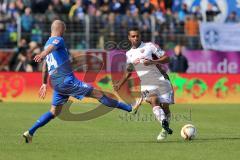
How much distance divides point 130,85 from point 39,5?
597 centimetres

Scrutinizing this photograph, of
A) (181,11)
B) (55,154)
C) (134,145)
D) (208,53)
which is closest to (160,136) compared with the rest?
(134,145)

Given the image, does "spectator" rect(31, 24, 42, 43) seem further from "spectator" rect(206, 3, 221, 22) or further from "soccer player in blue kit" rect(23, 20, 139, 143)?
"soccer player in blue kit" rect(23, 20, 139, 143)

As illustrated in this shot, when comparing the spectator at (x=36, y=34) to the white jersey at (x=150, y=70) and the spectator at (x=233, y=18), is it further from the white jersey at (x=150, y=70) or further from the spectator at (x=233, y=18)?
the white jersey at (x=150, y=70)

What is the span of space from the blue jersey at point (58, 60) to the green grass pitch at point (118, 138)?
49.7 inches

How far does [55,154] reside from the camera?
36.7 ft

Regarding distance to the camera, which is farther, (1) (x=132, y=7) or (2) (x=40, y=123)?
(1) (x=132, y=7)

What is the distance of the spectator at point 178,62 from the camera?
26664mm

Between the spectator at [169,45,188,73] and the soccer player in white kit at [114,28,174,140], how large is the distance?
12592 mm

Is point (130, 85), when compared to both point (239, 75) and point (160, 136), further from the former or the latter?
point (160, 136)

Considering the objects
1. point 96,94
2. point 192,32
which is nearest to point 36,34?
point 192,32

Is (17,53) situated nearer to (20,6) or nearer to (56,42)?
(20,6)

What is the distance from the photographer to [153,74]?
14.0 m

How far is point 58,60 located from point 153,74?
213 cm

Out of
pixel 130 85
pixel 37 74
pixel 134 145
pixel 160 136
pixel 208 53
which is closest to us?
pixel 134 145
